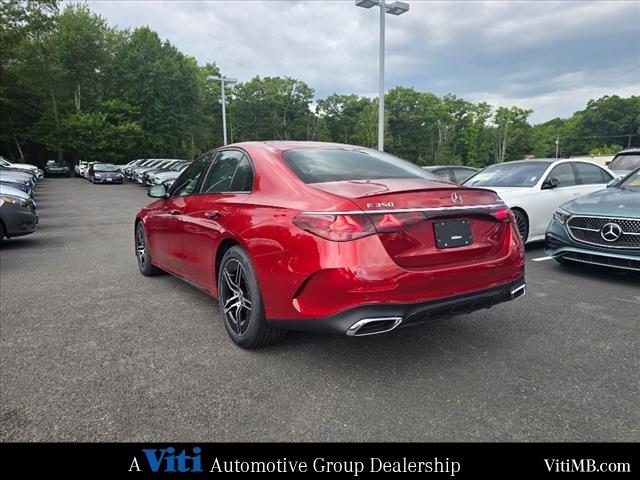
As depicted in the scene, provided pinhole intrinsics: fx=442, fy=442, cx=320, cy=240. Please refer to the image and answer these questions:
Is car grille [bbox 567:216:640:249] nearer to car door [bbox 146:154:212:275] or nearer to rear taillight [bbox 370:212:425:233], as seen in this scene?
rear taillight [bbox 370:212:425:233]

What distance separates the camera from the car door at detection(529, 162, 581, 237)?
22.2ft

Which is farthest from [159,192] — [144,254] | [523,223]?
[523,223]

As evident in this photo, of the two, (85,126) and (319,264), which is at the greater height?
(85,126)

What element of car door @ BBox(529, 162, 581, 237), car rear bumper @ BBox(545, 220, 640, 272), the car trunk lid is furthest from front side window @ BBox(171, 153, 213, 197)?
car door @ BBox(529, 162, 581, 237)

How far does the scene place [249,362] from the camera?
3.02 metres

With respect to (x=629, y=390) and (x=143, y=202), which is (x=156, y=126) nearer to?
(x=143, y=202)

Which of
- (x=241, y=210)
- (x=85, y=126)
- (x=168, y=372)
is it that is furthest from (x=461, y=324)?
(x=85, y=126)

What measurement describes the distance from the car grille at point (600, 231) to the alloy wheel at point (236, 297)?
13.6 feet

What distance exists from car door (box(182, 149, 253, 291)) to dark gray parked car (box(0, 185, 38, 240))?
5.33 meters

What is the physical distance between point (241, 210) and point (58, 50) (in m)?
47.2

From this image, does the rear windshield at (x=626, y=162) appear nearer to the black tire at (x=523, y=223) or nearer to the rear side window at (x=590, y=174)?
the rear side window at (x=590, y=174)

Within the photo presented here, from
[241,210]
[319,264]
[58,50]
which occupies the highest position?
[58,50]

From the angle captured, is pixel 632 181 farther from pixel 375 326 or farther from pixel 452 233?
pixel 375 326

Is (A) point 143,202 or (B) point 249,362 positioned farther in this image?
(A) point 143,202
